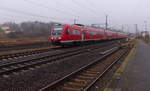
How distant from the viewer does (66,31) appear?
849 inches

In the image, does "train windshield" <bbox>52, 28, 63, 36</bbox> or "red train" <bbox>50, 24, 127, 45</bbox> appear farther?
"train windshield" <bbox>52, 28, 63, 36</bbox>

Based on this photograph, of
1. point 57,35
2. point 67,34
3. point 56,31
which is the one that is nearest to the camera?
point 57,35

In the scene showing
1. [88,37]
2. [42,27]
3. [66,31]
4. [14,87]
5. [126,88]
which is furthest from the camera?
[42,27]

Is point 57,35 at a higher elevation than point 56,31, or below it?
below

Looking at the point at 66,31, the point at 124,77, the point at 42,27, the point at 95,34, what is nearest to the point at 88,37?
the point at 95,34

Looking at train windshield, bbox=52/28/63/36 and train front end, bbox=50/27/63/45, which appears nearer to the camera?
train front end, bbox=50/27/63/45

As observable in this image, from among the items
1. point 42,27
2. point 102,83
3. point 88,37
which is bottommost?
point 102,83

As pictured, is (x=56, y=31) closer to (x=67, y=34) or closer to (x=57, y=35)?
(x=57, y=35)

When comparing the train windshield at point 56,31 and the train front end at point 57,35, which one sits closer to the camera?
the train front end at point 57,35

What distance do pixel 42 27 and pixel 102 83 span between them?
3225 inches

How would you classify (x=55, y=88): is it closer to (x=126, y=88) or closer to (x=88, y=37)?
(x=126, y=88)

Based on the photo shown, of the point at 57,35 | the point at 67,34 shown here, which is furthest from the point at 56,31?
the point at 67,34

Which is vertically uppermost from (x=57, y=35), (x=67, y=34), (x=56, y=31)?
(x=56, y=31)

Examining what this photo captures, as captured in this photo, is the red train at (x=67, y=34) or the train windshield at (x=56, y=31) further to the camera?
the train windshield at (x=56, y=31)
